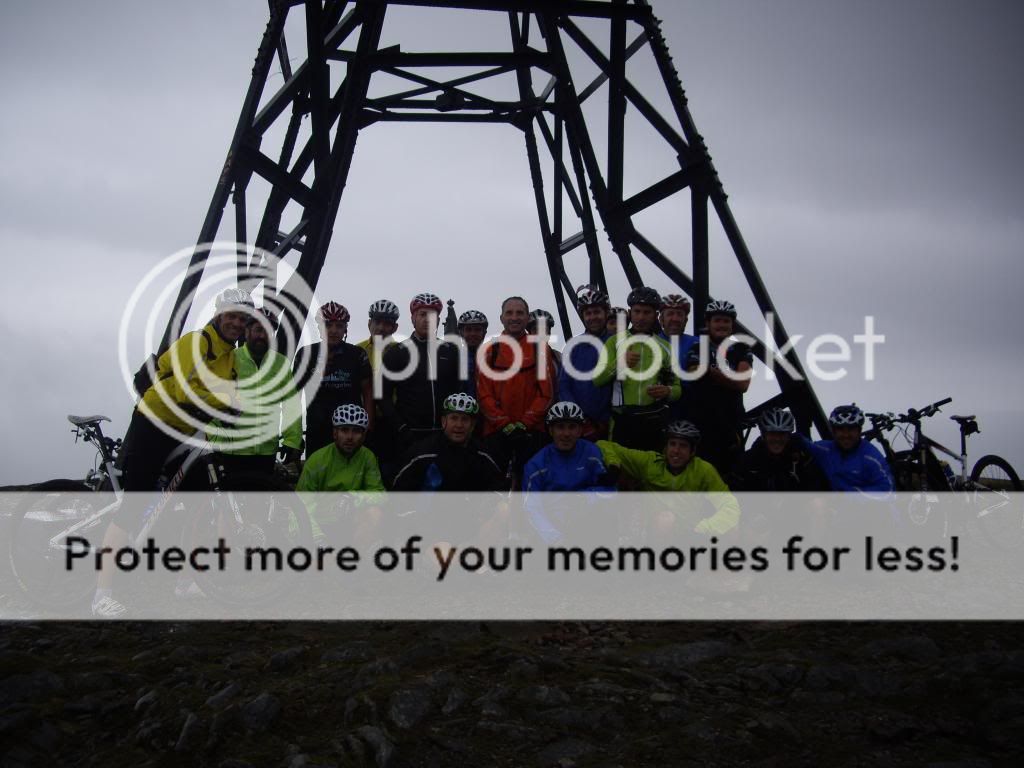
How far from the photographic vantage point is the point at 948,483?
10.3 meters

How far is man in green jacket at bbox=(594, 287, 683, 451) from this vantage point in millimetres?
8789

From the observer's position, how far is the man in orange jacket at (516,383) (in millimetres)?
8930

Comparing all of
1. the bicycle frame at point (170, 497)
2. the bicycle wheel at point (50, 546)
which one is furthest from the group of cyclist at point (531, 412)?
the bicycle wheel at point (50, 546)

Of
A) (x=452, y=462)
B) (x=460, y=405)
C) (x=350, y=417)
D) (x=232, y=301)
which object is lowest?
(x=452, y=462)

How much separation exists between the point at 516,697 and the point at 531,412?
4.36 metres

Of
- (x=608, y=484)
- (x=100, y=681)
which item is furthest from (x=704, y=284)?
(x=100, y=681)

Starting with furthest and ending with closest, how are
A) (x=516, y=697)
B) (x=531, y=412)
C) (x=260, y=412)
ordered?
(x=531, y=412)
(x=260, y=412)
(x=516, y=697)

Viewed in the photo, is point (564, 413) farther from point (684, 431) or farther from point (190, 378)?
point (190, 378)

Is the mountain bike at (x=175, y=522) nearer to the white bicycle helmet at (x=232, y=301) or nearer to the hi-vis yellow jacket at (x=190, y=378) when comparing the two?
the hi-vis yellow jacket at (x=190, y=378)

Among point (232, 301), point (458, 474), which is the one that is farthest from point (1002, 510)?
point (232, 301)

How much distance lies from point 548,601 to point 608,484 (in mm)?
1468

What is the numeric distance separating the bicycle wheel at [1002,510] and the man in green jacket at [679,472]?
3.87m

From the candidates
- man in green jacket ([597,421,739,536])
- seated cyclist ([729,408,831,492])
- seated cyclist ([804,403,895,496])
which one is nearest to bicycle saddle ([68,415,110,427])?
man in green jacket ([597,421,739,536])

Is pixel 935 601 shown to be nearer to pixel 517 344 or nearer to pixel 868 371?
pixel 868 371
